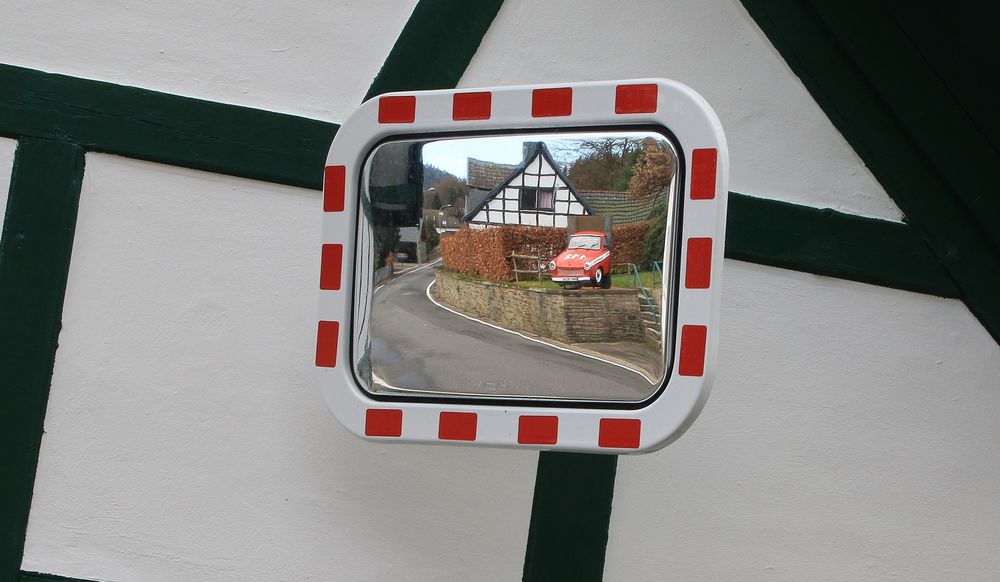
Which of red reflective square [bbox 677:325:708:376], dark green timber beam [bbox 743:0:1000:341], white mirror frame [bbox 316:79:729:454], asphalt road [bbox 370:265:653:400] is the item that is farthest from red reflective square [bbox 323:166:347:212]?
dark green timber beam [bbox 743:0:1000:341]

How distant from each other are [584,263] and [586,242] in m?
0.03

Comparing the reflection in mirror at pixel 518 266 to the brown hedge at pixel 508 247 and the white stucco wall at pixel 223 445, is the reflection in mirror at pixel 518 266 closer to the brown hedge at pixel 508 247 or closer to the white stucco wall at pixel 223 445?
the brown hedge at pixel 508 247

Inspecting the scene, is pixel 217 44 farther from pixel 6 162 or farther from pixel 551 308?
pixel 551 308

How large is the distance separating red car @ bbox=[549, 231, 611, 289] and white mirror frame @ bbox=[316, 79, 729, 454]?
0.32ft

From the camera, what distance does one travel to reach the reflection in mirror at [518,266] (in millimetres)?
1065

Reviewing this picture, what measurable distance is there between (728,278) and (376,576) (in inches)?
32.1

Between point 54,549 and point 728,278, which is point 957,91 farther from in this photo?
point 54,549

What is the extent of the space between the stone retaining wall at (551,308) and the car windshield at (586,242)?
5 cm

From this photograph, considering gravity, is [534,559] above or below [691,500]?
below

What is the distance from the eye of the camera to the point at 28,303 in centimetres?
151

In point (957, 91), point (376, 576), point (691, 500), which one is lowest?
point (376, 576)

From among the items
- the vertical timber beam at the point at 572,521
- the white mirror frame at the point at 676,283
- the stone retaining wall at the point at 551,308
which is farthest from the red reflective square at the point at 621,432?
the vertical timber beam at the point at 572,521

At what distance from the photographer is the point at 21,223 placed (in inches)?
59.8

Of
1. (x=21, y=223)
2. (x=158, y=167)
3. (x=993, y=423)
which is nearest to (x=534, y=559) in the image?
(x=993, y=423)
